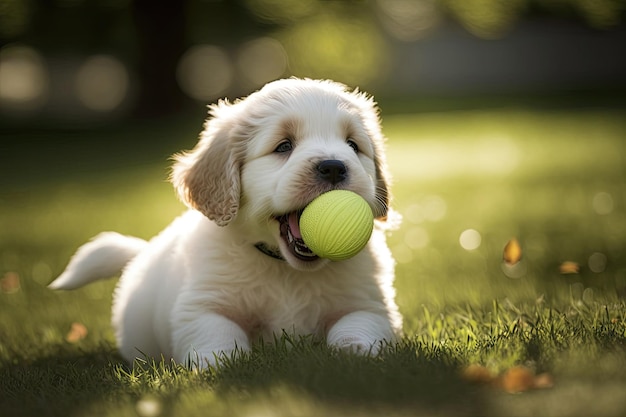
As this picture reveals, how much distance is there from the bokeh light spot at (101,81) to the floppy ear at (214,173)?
2927 centimetres

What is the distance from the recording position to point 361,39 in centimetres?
1886

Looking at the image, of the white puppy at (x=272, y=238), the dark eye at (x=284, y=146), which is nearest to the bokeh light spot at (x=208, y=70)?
the white puppy at (x=272, y=238)

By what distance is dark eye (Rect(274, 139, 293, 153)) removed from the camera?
3.77m

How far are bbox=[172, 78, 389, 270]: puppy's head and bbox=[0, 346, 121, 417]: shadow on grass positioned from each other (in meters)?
0.85

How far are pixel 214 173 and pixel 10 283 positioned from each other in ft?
10.00

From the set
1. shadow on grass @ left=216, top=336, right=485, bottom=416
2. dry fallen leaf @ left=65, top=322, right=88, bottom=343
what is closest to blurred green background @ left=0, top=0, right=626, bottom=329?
dry fallen leaf @ left=65, top=322, right=88, bottom=343

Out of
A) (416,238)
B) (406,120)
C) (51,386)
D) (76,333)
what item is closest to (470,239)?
(416,238)

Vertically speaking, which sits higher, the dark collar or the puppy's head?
the puppy's head

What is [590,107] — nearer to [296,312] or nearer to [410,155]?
[410,155]

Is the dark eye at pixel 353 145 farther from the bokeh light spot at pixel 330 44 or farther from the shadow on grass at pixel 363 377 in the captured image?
the bokeh light spot at pixel 330 44

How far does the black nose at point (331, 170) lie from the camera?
3.52m

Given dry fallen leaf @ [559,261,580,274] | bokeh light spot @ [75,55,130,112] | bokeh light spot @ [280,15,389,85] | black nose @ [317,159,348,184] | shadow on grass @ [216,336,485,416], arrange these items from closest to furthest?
1. shadow on grass @ [216,336,485,416]
2. black nose @ [317,159,348,184]
3. dry fallen leaf @ [559,261,580,274]
4. bokeh light spot @ [280,15,389,85]
5. bokeh light spot @ [75,55,130,112]

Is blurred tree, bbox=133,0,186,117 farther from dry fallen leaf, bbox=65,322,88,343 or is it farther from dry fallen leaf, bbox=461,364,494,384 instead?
dry fallen leaf, bbox=461,364,494,384

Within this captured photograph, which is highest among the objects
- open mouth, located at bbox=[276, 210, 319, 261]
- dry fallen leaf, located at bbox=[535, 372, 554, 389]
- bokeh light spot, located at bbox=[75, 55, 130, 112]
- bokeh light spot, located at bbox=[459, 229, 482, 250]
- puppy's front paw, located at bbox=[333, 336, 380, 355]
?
open mouth, located at bbox=[276, 210, 319, 261]
